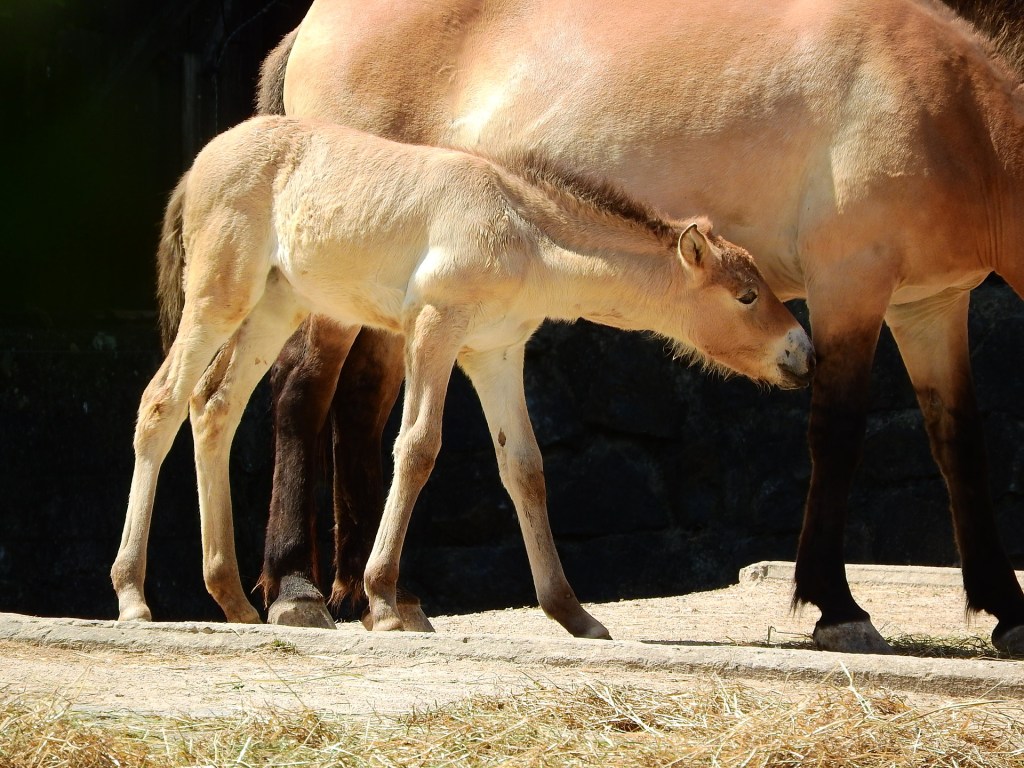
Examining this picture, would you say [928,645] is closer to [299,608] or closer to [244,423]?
[299,608]

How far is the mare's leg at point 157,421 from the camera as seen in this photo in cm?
544

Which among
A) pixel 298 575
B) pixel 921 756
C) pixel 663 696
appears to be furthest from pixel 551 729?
pixel 298 575

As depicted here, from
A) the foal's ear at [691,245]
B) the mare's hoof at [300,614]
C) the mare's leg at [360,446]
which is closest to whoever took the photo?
the foal's ear at [691,245]

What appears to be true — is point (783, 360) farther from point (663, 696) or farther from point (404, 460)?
point (663, 696)

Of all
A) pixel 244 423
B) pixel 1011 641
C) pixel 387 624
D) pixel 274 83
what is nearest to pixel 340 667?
pixel 387 624

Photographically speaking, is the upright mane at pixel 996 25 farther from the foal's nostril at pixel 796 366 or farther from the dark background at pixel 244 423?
the dark background at pixel 244 423

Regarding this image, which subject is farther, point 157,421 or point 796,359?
point 157,421

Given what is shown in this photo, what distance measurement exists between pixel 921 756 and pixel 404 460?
227 cm

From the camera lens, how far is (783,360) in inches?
213

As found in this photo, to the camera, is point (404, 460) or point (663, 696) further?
point (404, 460)

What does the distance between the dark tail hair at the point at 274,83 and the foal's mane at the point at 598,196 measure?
211cm

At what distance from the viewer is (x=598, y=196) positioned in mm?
5496

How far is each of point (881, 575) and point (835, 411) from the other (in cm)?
281

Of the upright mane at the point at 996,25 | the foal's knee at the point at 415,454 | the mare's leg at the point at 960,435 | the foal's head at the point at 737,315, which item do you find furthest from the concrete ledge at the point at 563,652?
the upright mane at the point at 996,25
